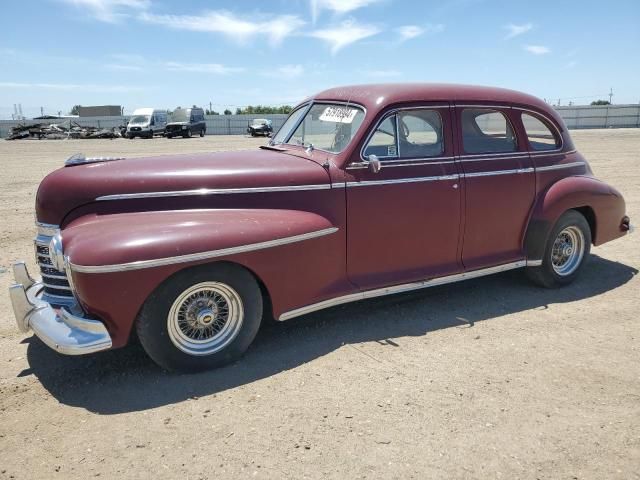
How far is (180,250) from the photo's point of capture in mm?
3307

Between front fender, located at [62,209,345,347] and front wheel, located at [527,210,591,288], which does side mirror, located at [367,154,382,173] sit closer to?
front fender, located at [62,209,345,347]

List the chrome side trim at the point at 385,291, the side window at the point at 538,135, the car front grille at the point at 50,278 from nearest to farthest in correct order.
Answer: the car front grille at the point at 50,278, the chrome side trim at the point at 385,291, the side window at the point at 538,135

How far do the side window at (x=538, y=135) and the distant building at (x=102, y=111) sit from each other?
51.1m

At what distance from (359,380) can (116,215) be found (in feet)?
6.53

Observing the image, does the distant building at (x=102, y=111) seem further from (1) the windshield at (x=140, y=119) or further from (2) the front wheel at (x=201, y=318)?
(2) the front wheel at (x=201, y=318)

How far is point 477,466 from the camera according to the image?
8.95ft

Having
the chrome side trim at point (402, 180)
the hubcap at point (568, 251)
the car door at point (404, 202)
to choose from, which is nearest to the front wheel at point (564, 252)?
the hubcap at point (568, 251)

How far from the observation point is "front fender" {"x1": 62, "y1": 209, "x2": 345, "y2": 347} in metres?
A: 3.20

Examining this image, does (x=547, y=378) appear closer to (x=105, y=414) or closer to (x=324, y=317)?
(x=324, y=317)


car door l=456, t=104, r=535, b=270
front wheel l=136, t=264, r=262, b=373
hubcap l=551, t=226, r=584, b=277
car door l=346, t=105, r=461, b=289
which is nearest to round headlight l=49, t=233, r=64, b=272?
front wheel l=136, t=264, r=262, b=373

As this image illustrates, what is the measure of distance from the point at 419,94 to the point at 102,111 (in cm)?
5314

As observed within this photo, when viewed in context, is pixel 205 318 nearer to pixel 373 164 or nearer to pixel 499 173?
pixel 373 164

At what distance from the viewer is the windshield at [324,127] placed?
4.37m

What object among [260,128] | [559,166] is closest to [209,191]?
[559,166]
